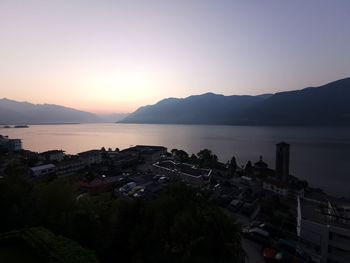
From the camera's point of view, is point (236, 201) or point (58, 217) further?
point (236, 201)

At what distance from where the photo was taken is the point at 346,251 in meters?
8.14

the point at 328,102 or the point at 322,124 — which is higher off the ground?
the point at 328,102

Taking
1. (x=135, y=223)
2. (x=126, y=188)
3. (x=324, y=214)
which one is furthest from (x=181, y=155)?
(x=135, y=223)

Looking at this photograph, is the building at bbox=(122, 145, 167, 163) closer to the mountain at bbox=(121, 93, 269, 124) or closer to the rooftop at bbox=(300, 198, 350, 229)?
the rooftop at bbox=(300, 198, 350, 229)

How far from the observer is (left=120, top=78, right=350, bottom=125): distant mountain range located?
115m

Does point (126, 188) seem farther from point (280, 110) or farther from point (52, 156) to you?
point (280, 110)

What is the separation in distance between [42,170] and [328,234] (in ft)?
65.7

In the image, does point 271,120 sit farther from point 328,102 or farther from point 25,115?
point 25,115

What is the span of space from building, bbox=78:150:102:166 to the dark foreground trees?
65.2 feet

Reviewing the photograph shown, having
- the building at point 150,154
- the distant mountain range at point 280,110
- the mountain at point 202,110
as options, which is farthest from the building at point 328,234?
the mountain at point 202,110

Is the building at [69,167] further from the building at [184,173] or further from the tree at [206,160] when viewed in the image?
the tree at [206,160]

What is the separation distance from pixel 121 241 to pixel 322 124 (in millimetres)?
120234

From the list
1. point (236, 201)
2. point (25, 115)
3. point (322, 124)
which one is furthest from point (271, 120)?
point (25, 115)

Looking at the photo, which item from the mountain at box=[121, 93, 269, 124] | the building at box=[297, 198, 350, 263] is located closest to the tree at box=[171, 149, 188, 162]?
the building at box=[297, 198, 350, 263]
